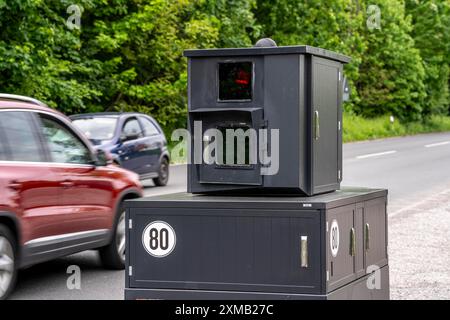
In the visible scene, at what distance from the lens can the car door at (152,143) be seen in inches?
779

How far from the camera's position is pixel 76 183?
9406 mm

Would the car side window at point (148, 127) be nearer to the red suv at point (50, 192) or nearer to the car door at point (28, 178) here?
the red suv at point (50, 192)

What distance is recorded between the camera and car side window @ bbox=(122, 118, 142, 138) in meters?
19.0

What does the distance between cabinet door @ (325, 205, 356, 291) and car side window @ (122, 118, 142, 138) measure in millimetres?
13297

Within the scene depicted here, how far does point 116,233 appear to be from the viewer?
33.5 feet

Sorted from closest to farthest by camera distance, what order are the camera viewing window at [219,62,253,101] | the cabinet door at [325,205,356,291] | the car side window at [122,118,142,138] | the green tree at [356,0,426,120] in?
the cabinet door at [325,205,356,291] < the camera viewing window at [219,62,253,101] < the car side window at [122,118,142,138] < the green tree at [356,0,426,120]

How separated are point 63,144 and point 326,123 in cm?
418

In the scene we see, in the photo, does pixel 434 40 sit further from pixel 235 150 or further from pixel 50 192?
pixel 235 150

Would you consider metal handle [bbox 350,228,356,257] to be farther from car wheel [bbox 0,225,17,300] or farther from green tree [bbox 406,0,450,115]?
green tree [bbox 406,0,450,115]

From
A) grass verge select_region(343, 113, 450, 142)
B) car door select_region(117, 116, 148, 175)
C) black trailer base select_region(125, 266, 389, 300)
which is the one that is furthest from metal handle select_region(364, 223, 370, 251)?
grass verge select_region(343, 113, 450, 142)

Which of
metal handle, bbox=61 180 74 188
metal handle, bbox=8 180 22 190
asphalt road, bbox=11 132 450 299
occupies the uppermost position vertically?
metal handle, bbox=8 180 22 190

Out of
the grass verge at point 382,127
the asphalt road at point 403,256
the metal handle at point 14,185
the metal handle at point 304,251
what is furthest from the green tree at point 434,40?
the metal handle at point 304,251

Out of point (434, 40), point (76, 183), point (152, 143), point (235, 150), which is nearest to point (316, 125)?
point (235, 150)
